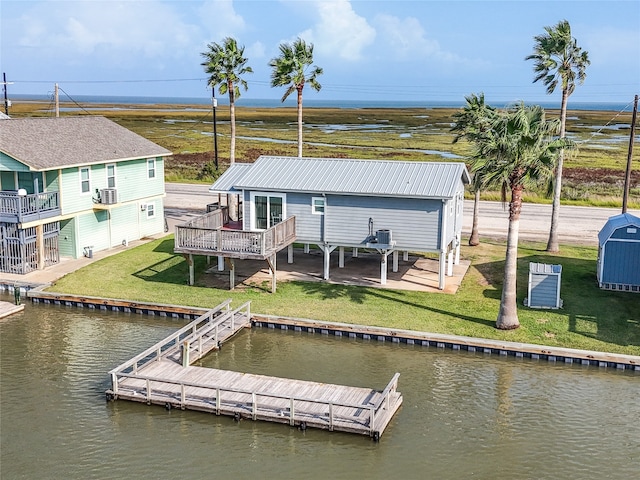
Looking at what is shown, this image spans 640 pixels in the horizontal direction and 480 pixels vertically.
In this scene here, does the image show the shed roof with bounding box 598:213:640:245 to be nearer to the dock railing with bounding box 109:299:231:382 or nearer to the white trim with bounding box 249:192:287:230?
the white trim with bounding box 249:192:287:230

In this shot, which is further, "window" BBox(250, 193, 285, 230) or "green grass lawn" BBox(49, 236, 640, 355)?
"window" BBox(250, 193, 285, 230)

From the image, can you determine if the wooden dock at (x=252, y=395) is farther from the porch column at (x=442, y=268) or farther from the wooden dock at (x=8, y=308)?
the porch column at (x=442, y=268)

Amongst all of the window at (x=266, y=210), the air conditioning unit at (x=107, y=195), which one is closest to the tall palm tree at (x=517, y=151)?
the window at (x=266, y=210)

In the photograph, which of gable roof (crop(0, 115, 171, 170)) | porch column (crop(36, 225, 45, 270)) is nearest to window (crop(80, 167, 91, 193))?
gable roof (crop(0, 115, 171, 170))

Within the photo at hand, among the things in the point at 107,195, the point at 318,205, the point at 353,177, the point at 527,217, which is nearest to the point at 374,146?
the point at 527,217

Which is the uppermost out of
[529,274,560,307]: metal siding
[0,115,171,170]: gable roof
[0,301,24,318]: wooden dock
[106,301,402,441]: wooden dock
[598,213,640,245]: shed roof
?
[0,115,171,170]: gable roof

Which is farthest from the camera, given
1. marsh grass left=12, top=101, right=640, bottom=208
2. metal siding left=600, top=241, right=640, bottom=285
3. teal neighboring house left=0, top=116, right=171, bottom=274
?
marsh grass left=12, top=101, right=640, bottom=208

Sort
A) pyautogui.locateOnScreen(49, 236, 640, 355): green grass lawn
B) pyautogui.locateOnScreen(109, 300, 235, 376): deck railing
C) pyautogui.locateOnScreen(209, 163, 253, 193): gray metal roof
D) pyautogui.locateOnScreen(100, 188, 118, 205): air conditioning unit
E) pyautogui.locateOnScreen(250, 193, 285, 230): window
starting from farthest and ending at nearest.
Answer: pyautogui.locateOnScreen(100, 188, 118, 205): air conditioning unit < pyautogui.locateOnScreen(209, 163, 253, 193): gray metal roof < pyautogui.locateOnScreen(250, 193, 285, 230): window < pyautogui.locateOnScreen(49, 236, 640, 355): green grass lawn < pyautogui.locateOnScreen(109, 300, 235, 376): deck railing
